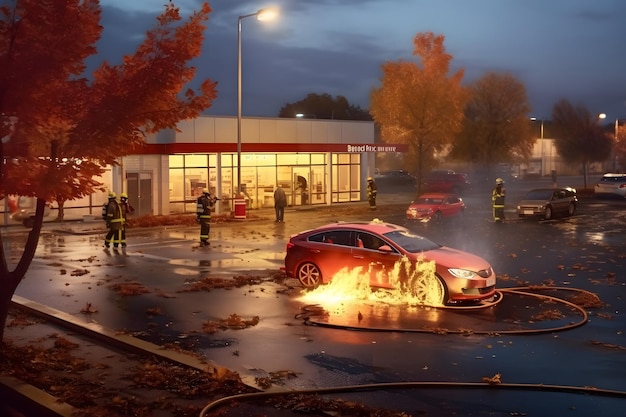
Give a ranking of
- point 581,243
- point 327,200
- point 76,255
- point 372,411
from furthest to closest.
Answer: point 327,200, point 581,243, point 76,255, point 372,411

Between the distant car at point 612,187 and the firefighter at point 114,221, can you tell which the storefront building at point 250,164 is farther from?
the distant car at point 612,187

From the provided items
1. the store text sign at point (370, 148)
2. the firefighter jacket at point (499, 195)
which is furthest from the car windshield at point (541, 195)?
the store text sign at point (370, 148)

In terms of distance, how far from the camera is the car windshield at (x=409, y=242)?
1466cm

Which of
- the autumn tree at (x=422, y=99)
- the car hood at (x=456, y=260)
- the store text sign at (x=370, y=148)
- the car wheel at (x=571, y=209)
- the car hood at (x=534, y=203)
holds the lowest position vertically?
the car hood at (x=456, y=260)

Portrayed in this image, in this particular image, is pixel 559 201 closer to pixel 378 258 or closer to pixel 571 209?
pixel 571 209

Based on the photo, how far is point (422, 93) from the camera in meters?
45.6

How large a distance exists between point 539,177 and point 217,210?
5740 centimetres

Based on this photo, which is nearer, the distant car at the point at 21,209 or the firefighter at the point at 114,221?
the firefighter at the point at 114,221

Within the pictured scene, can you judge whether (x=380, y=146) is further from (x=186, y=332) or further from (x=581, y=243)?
(x=186, y=332)

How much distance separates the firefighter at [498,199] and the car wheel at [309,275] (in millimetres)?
→ 17426

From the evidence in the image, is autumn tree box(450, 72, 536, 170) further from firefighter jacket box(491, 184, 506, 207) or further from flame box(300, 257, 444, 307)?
flame box(300, 257, 444, 307)

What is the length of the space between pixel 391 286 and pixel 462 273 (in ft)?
4.51

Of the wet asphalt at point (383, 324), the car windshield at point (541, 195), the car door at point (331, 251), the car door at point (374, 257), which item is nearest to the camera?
the wet asphalt at point (383, 324)

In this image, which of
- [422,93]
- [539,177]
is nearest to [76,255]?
[422,93]
